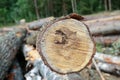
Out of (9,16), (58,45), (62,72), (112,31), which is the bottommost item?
(9,16)

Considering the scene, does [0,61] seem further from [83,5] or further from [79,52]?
[83,5]

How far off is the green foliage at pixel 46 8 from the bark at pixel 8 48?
20.6 metres

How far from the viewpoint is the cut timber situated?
3.84 meters

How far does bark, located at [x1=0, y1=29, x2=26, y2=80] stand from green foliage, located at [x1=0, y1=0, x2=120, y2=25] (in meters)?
20.6

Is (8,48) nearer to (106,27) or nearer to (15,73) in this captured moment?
(15,73)

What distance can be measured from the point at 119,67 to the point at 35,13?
26.3 meters

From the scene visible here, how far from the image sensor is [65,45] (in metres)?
3.98

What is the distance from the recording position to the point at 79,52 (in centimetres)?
402

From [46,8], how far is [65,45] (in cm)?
2640

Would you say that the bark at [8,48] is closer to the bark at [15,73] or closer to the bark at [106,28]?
the bark at [15,73]

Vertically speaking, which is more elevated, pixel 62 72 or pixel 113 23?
pixel 62 72

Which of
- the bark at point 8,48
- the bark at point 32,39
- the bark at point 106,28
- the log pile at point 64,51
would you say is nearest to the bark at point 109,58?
the log pile at point 64,51

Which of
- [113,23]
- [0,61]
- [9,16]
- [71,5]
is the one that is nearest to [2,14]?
[9,16]

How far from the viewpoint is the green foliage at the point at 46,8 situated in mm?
28203
